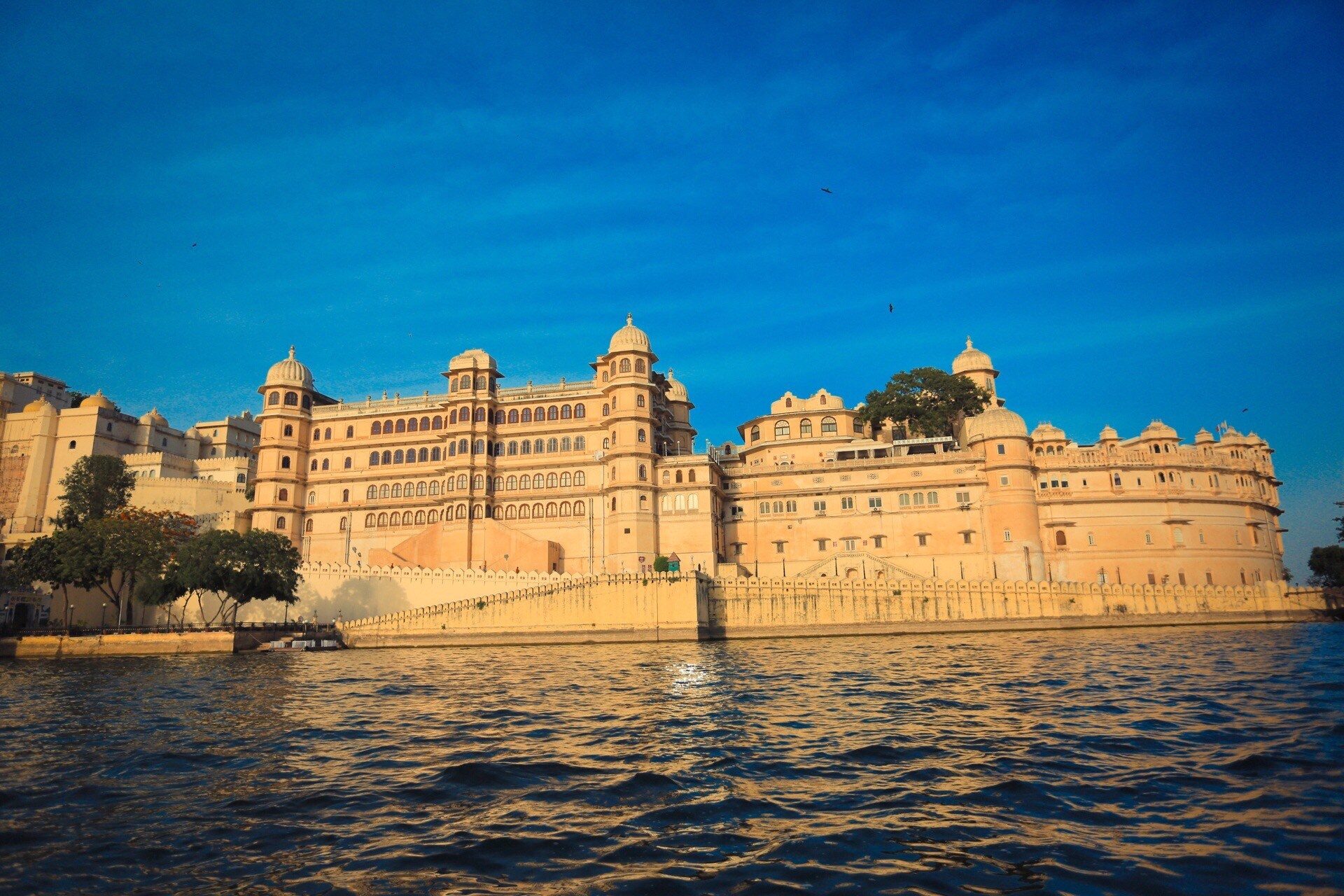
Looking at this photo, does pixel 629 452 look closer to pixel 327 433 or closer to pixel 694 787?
pixel 327 433

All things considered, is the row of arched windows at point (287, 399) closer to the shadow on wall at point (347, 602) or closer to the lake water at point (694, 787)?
the shadow on wall at point (347, 602)

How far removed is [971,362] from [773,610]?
3915 centimetres

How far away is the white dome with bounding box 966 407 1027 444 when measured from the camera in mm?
62500

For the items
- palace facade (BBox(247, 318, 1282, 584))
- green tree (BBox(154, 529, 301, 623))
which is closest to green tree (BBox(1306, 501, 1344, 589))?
palace facade (BBox(247, 318, 1282, 584))

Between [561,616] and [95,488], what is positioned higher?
[95,488]

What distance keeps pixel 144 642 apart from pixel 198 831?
4452cm

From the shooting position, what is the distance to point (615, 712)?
20.8 metres

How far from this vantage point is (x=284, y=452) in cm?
7181

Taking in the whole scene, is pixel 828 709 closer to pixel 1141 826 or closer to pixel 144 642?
pixel 1141 826

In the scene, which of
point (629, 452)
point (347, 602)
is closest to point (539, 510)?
point (629, 452)

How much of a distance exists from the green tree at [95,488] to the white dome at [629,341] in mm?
40308

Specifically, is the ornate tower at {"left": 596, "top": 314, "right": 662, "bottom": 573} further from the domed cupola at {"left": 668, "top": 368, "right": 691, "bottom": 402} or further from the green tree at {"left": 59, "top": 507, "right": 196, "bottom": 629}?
the green tree at {"left": 59, "top": 507, "right": 196, "bottom": 629}

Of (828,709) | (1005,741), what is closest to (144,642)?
(828,709)

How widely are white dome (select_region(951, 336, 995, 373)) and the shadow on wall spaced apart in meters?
53.7
